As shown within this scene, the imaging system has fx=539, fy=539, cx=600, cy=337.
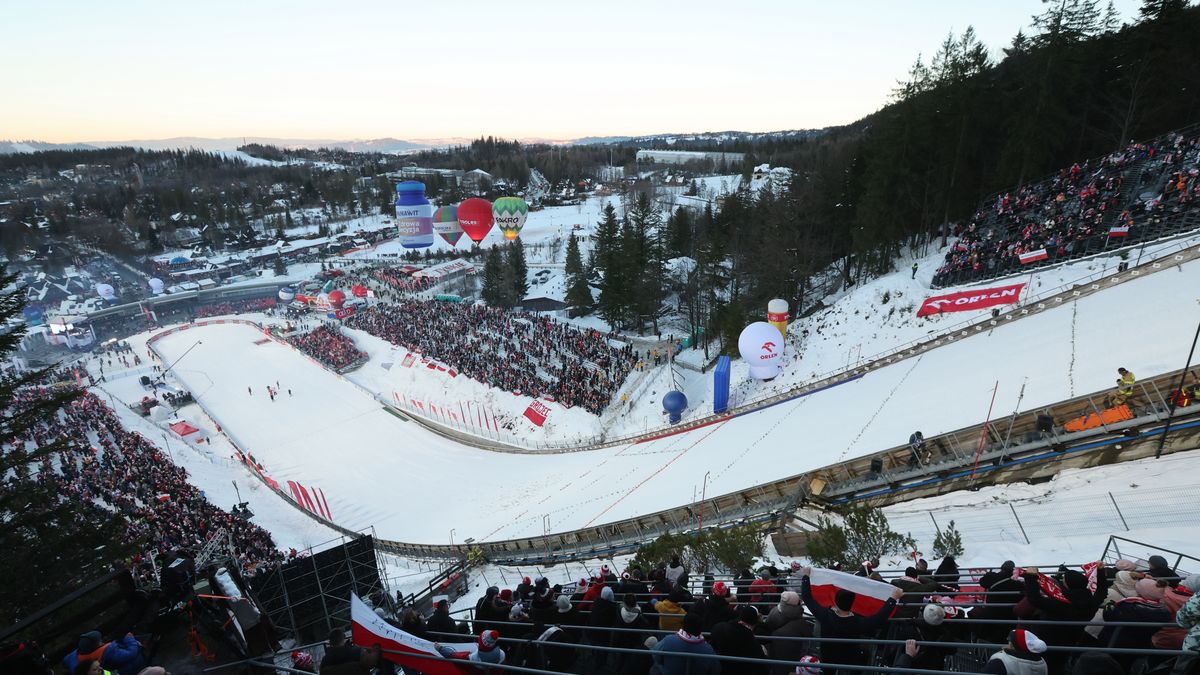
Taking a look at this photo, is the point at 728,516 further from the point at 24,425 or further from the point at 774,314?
the point at 24,425

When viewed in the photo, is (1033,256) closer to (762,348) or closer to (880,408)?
(880,408)

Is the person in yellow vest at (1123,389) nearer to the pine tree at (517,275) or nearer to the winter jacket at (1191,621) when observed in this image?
the winter jacket at (1191,621)

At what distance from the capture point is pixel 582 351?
110 ft

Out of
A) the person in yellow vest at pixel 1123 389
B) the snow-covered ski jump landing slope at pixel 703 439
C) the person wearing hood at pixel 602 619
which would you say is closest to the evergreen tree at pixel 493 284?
the snow-covered ski jump landing slope at pixel 703 439

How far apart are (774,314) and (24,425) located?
83.3 ft

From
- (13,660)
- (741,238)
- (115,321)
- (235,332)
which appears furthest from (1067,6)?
(115,321)

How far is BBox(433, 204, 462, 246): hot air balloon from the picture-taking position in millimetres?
53562

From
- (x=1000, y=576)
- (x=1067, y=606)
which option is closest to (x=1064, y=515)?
(x=1000, y=576)

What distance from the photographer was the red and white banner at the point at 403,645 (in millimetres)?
5145

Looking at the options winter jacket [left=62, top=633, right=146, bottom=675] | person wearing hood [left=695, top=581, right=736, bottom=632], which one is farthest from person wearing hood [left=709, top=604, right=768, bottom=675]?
winter jacket [left=62, top=633, right=146, bottom=675]

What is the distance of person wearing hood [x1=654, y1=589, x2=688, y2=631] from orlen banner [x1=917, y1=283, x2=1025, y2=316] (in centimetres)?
1985

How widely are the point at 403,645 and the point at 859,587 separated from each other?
4481mm

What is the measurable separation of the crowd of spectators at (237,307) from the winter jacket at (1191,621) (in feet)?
232

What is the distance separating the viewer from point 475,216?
50.6 metres
